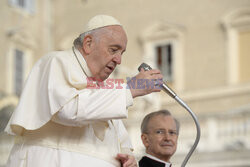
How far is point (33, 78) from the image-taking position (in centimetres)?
304

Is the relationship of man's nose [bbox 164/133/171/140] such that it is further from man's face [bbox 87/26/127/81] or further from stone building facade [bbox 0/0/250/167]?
stone building facade [bbox 0/0/250/167]

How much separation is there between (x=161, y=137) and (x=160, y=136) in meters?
0.01

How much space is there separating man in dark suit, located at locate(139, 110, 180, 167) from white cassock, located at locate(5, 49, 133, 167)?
3.62ft

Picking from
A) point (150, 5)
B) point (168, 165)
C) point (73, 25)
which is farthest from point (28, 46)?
point (168, 165)

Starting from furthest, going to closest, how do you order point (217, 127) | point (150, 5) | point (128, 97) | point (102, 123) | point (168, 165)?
point (150, 5) → point (217, 127) → point (168, 165) → point (102, 123) → point (128, 97)

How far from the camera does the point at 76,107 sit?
281 centimetres

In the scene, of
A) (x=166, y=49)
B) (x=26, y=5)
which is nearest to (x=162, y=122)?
(x=166, y=49)

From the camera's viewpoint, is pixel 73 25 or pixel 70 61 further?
pixel 73 25

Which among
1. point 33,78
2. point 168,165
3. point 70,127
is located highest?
point 33,78

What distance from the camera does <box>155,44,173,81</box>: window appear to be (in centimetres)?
2089

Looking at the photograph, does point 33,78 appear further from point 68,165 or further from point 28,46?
point 28,46

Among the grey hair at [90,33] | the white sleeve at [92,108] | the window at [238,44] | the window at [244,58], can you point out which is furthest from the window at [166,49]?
the white sleeve at [92,108]

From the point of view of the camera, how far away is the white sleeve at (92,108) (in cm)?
280

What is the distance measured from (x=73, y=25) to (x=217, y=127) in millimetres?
10795
